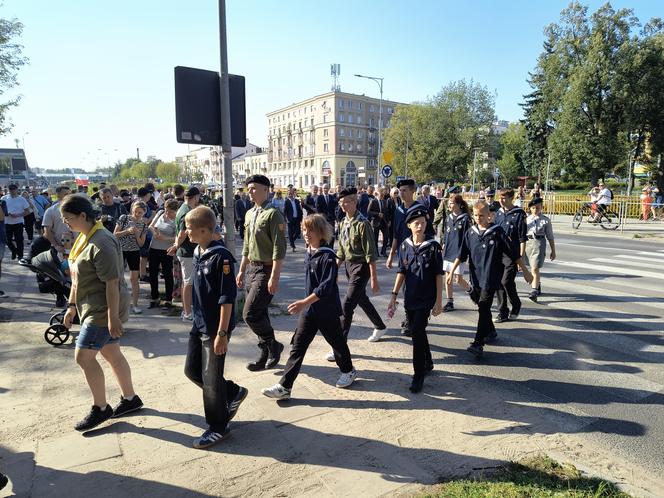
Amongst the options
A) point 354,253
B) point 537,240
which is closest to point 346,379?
point 354,253

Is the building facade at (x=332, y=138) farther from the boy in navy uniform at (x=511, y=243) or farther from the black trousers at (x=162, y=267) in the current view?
the black trousers at (x=162, y=267)

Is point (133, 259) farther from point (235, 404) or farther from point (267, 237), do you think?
point (235, 404)

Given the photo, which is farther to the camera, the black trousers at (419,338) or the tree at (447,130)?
A: the tree at (447,130)

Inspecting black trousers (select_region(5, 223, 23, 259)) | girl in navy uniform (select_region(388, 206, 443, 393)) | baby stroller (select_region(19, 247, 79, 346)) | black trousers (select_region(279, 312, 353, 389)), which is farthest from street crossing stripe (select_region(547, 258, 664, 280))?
black trousers (select_region(5, 223, 23, 259))

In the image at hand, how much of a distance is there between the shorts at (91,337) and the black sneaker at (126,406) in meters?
0.60

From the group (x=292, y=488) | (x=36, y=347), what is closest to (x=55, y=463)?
(x=292, y=488)

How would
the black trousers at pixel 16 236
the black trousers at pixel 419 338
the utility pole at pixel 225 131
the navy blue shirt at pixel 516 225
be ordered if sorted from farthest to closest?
the black trousers at pixel 16 236 < the navy blue shirt at pixel 516 225 < the utility pole at pixel 225 131 < the black trousers at pixel 419 338

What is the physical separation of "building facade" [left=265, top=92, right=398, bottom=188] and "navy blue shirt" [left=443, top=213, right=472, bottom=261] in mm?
84859

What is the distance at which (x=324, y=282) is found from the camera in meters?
4.04

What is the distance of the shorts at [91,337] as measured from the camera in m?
3.60

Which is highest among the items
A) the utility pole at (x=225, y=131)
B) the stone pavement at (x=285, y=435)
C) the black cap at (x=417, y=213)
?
the utility pole at (x=225, y=131)

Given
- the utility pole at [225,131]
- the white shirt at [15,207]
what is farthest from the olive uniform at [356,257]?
the white shirt at [15,207]

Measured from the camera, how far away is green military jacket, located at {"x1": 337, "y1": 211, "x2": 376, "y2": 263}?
518cm

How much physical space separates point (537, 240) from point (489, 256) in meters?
3.25
